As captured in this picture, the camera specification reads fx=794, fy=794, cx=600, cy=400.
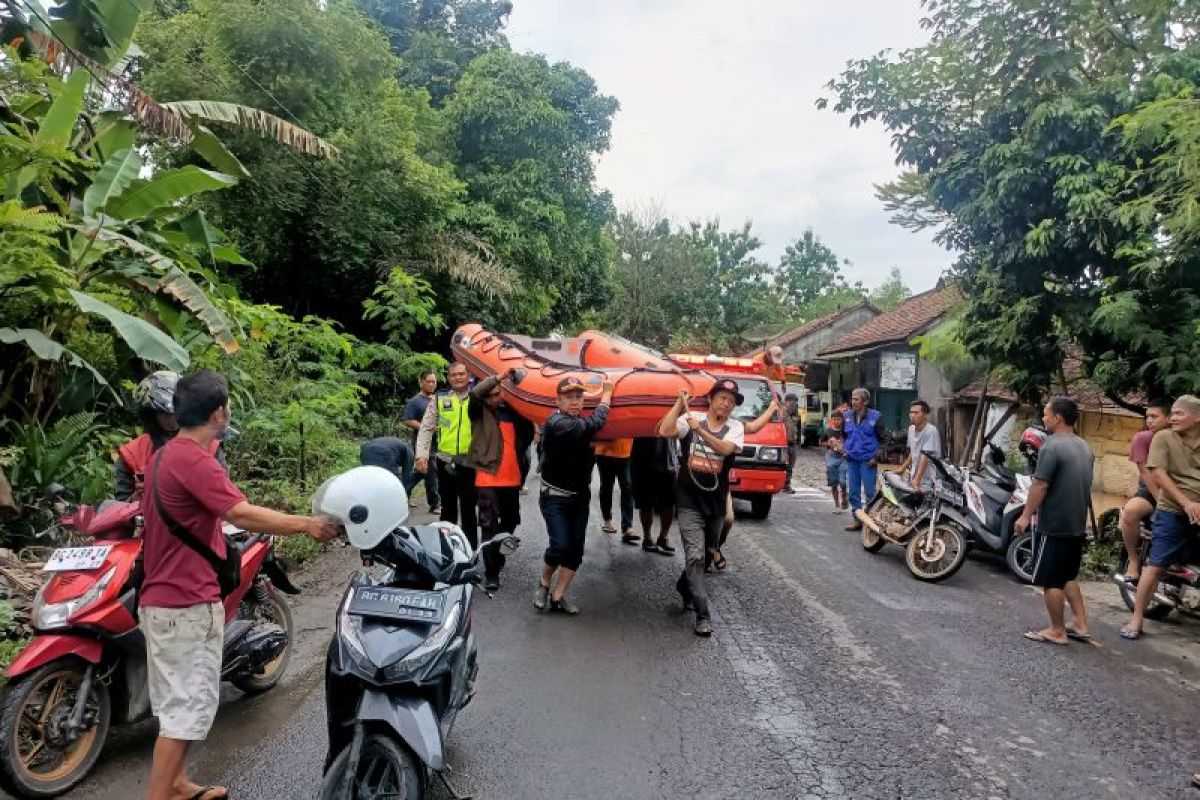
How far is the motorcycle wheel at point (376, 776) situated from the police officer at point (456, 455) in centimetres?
374

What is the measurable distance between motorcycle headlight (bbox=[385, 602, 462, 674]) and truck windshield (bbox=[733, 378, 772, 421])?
836cm

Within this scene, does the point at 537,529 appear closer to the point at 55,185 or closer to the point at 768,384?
the point at 768,384

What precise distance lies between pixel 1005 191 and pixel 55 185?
10.1 m

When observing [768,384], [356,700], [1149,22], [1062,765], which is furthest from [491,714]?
[1149,22]

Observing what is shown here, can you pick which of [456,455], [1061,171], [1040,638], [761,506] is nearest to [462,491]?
[456,455]

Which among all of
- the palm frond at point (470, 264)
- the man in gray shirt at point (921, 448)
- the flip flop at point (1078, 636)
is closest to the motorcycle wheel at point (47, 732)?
the flip flop at point (1078, 636)

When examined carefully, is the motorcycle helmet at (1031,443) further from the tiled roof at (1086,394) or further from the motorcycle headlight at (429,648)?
the motorcycle headlight at (429,648)

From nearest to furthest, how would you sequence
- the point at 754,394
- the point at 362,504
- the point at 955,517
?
1. the point at 362,504
2. the point at 955,517
3. the point at 754,394

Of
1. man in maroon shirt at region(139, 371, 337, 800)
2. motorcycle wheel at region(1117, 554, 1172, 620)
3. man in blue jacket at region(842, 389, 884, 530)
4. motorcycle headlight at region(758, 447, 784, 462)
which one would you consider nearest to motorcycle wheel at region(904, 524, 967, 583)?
motorcycle wheel at region(1117, 554, 1172, 620)

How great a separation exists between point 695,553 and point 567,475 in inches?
42.9

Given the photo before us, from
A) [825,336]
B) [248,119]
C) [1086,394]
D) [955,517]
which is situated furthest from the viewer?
[825,336]

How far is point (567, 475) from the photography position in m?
5.82

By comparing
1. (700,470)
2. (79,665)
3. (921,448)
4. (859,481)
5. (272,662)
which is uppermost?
(921,448)

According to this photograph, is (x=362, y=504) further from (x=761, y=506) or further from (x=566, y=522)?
(x=761, y=506)
